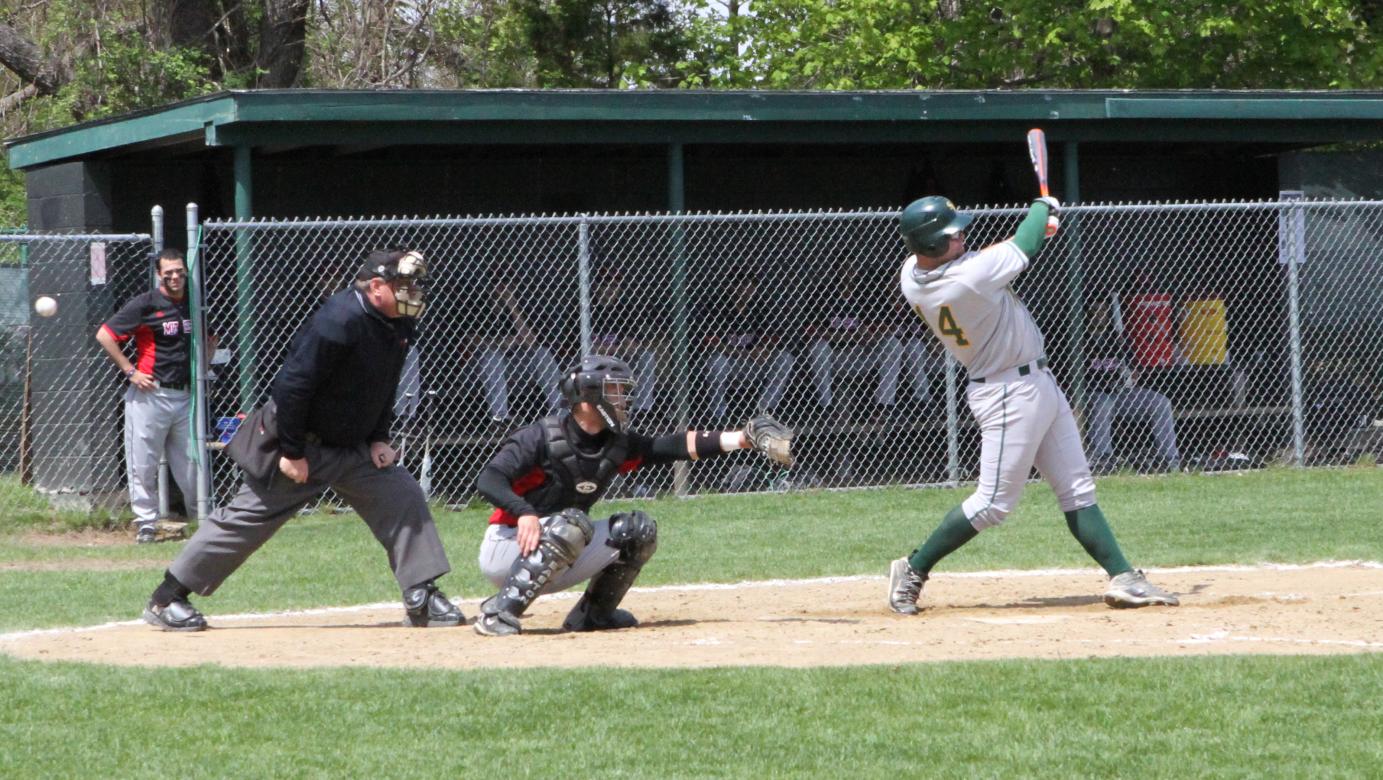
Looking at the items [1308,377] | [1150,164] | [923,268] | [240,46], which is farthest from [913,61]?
[923,268]

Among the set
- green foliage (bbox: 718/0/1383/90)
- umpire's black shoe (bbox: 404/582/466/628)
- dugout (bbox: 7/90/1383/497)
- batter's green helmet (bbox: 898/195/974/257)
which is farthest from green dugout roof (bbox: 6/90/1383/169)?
green foliage (bbox: 718/0/1383/90)

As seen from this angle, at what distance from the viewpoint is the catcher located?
671cm

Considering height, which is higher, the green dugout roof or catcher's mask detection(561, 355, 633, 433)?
the green dugout roof

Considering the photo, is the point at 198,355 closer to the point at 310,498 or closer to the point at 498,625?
the point at 310,498

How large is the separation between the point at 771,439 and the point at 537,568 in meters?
1.13

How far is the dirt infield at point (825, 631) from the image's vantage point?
6320mm

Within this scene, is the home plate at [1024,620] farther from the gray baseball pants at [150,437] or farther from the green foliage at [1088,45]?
the green foliage at [1088,45]

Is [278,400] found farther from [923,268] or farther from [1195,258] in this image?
[1195,258]

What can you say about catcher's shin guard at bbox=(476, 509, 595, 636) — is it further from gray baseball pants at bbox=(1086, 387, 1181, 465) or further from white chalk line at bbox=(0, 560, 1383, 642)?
gray baseball pants at bbox=(1086, 387, 1181, 465)

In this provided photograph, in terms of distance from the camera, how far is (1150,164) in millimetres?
17125

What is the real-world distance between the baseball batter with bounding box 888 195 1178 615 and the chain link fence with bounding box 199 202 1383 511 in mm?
4530

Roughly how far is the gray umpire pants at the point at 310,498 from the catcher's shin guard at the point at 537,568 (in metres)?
0.41

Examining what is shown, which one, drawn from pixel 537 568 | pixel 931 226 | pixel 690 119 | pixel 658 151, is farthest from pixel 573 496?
pixel 658 151

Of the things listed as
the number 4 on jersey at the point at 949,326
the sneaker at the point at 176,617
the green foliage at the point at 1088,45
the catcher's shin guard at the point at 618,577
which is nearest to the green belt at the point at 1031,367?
the number 4 on jersey at the point at 949,326
